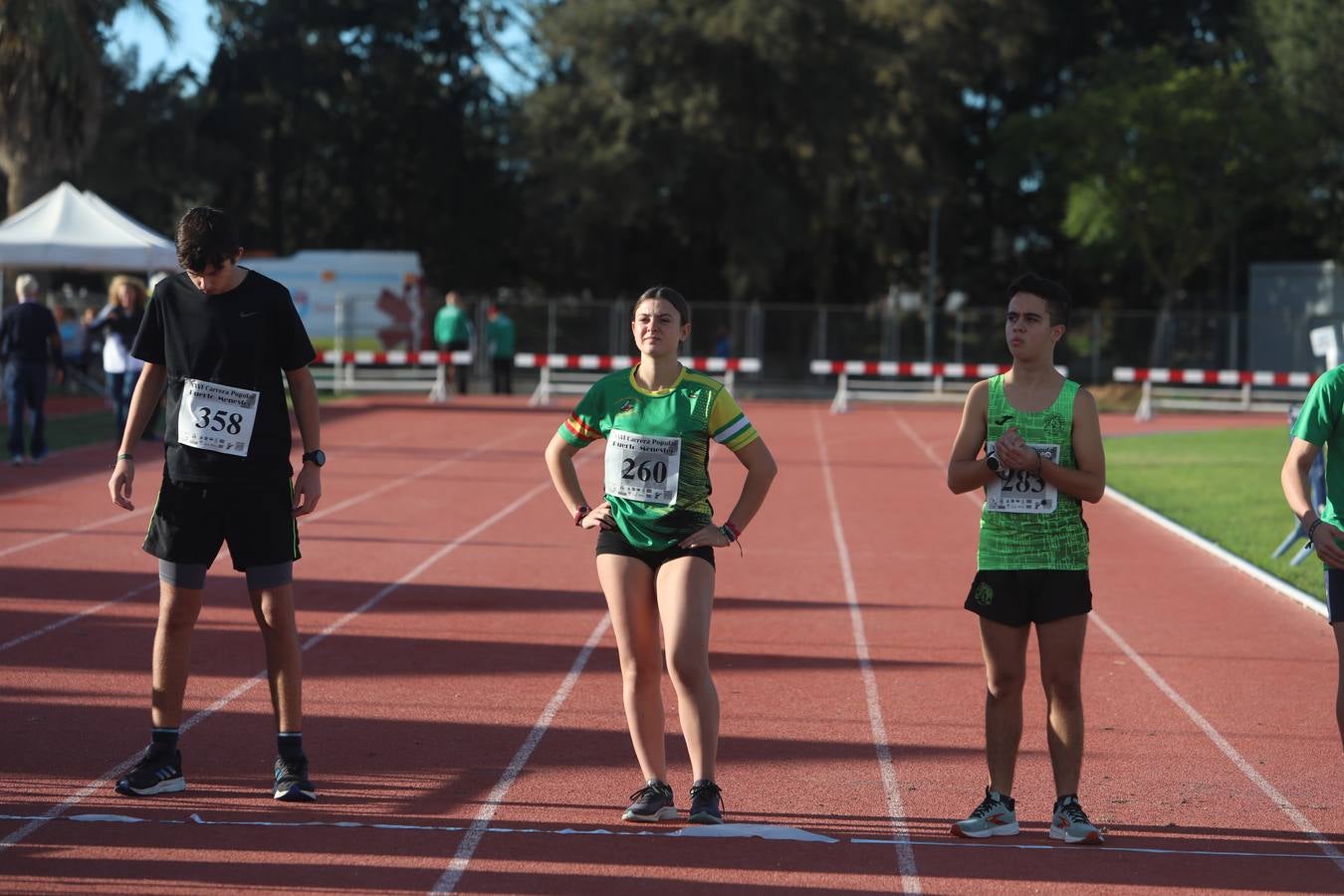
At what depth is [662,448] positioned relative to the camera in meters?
5.55

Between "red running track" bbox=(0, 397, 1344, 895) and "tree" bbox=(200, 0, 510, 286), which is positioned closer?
"red running track" bbox=(0, 397, 1344, 895)

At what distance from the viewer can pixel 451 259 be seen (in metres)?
53.5

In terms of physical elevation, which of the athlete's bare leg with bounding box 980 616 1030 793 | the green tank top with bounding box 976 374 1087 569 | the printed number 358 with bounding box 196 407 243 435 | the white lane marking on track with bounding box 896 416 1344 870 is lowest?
the white lane marking on track with bounding box 896 416 1344 870

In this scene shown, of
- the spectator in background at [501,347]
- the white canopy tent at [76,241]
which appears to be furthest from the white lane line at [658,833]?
the spectator in background at [501,347]

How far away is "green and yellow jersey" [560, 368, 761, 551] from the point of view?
554cm

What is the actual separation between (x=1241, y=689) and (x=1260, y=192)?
135 feet

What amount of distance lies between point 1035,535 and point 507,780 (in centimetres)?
218

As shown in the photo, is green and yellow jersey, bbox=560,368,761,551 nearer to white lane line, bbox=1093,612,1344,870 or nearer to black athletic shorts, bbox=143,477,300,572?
black athletic shorts, bbox=143,477,300,572

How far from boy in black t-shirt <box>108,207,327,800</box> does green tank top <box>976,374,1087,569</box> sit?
2.29 metres

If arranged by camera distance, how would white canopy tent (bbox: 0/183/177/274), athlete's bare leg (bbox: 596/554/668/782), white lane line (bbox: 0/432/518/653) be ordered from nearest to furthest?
athlete's bare leg (bbox: 596/554/668/782), white lane line (bbox: 0/432/518/653), white canopy tent (bbox: 0/183/177/274)

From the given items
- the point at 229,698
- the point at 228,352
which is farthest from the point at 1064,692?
the point at 229,698

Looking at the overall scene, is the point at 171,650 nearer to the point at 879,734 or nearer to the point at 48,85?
the point at 879,734

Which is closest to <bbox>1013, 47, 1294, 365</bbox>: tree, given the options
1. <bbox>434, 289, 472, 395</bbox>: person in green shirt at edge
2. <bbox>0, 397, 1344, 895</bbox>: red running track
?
<bbox>434, 289, 472, 395</bbox>: person in green shirt at edge

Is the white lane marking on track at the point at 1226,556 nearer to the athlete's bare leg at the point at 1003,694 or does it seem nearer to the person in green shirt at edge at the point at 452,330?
the athlete's bare leg at the point at 1003,694
